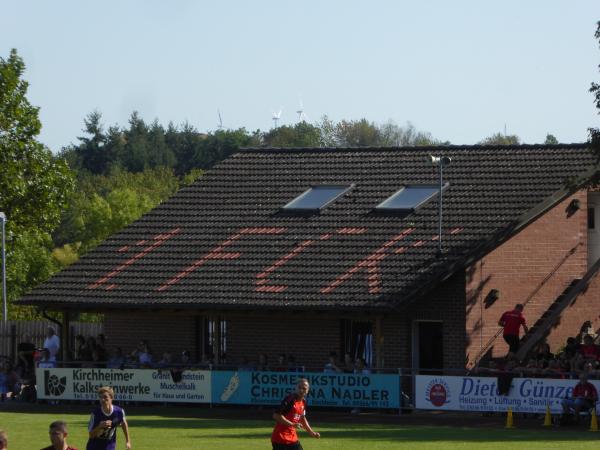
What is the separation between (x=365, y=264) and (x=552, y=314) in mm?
4906

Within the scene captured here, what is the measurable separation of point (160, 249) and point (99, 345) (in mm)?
3291

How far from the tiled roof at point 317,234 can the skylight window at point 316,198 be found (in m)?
0.25

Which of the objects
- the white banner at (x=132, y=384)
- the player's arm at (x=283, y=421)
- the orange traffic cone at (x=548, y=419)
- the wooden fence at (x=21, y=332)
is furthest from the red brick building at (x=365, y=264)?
the player's arm at (x=283, y=421)

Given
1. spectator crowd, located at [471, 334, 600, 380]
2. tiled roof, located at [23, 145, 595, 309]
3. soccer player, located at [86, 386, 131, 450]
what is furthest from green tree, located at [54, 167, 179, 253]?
soccer player, located at [86, 386, 131, 450]

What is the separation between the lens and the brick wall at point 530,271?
34.4 m

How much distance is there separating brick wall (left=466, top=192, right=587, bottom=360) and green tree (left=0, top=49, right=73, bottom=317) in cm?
1753

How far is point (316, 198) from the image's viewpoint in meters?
38.8

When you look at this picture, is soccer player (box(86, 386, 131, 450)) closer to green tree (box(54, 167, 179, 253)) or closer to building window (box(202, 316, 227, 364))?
building window (box(202, 316, 227, 364))

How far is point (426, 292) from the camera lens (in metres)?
33.3

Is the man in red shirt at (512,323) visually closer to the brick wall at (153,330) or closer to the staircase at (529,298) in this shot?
the staircase at (529,298)

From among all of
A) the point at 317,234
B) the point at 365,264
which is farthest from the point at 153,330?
the point at 365,264

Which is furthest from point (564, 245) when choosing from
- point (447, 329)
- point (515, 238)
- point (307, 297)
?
point (307, 297)

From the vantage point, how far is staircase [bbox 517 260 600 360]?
3400 centimetres

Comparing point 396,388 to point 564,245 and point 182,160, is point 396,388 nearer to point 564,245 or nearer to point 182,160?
point 564,245
